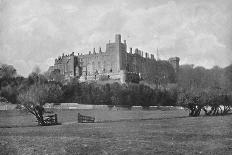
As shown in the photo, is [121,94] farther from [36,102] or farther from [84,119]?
[36,102]

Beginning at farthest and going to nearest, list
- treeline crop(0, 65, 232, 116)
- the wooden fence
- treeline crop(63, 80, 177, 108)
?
treeline crop(63, 80, 177, 108) < treeline crop(0, 65, 232, 116) < the wooden fence

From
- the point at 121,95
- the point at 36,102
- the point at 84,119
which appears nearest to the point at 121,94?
the point at 121,95

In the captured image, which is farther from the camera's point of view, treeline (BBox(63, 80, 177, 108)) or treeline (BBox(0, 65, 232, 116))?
treeline (BBox(63, 80, 177, 108))

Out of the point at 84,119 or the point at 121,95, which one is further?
the point at 121,95

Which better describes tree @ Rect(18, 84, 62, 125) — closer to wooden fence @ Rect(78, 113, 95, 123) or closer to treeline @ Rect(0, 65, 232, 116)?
treeline @ Rect(0, 65, 232, 116)

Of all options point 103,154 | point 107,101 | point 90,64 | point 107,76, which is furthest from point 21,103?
point 90,64

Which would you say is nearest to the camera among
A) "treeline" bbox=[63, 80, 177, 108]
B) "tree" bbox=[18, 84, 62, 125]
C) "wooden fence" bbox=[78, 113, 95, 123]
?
"tree" bbox=[18, 84, 62, 125]

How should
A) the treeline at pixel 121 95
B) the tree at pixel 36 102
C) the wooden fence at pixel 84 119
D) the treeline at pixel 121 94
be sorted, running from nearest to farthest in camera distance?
the tree at pixel 36 102, the wooden fence at pixel 84 119, the treeline at pixel 121 94, the treeline at pixel 121 95

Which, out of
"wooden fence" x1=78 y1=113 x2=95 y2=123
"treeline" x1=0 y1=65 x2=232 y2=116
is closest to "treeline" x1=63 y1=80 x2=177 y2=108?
"treeline" x1=0 y1=65 x2=232 y2=116

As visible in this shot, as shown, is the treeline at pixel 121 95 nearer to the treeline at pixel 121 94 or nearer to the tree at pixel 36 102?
the treeline at pixel 121 94

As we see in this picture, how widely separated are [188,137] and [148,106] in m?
36.7

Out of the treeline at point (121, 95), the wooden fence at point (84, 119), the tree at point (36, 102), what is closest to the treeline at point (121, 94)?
the treeline at point (121, 95)

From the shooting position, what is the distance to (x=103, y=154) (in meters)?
11.3

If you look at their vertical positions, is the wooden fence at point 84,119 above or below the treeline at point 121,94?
below
